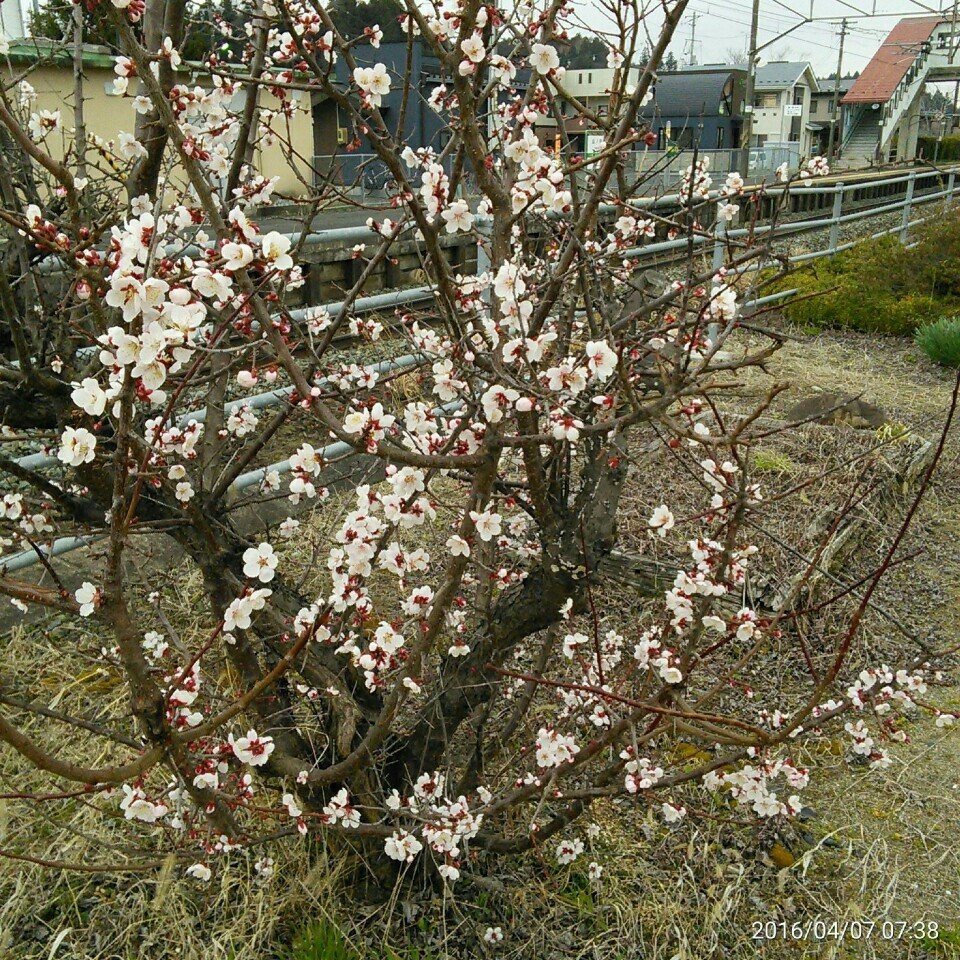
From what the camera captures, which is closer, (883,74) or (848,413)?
(848,413)

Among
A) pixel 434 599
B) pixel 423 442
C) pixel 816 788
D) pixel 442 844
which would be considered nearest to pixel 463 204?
pixel 423 442

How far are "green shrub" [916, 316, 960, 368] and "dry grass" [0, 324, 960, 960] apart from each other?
462 centimetres

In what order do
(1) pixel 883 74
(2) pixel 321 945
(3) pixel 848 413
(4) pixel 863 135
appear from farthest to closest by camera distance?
(4) pixel 863 135
(1) pixel 883 74
(3) pixel 848 413
(2) pixel 321 945

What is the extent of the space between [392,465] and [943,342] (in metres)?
6.24

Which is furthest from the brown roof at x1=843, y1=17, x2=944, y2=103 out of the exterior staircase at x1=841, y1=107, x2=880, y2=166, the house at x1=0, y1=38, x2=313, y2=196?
the house at x1=0, y1=38, x2=313, y2=196

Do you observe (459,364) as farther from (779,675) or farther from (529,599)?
(779,675)

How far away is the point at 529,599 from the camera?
2.32m

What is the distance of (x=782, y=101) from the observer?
4641 cm

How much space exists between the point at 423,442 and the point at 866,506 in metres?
3.05

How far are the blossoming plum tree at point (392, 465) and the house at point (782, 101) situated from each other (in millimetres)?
46714

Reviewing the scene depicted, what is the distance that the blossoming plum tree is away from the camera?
159 cm

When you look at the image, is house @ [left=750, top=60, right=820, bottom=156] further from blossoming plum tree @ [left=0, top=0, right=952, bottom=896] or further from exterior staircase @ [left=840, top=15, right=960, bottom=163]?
blossoming plum tree @ [left=0, top=0, right=952, bottom=896]

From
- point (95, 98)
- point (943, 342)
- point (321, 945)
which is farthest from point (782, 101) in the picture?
point (321, 945)

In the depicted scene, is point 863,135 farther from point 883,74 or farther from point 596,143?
point 596,143
